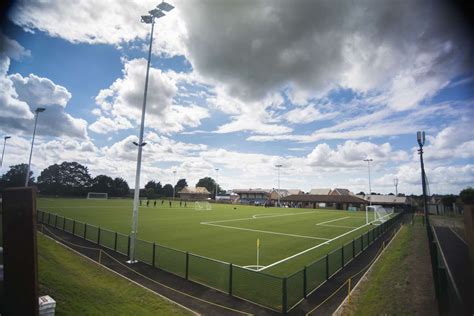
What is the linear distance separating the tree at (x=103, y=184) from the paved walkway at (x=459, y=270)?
A: 123310 mm

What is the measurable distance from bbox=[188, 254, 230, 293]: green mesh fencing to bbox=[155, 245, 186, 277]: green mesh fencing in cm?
50

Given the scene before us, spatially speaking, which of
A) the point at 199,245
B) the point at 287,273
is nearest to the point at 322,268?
the point at 287,273

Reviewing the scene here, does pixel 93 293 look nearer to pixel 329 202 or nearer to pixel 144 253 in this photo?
pixel 144 253

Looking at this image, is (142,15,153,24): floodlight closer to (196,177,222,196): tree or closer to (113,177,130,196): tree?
(113,177,130,196): tree

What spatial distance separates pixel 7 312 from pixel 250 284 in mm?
8635

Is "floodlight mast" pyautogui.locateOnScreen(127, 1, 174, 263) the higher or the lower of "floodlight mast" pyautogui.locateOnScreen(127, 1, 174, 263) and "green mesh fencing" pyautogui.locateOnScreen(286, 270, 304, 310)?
the higher

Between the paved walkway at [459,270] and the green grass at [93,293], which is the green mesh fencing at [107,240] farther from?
the paved walkway at [459,270]

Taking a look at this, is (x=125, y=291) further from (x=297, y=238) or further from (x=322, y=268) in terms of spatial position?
(x=297, y=238)

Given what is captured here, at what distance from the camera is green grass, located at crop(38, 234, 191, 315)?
8945mm

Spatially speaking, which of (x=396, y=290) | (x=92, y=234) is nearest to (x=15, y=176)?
(x=92, y=234)

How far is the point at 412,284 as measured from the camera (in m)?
11.8

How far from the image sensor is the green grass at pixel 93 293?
895 centimetres

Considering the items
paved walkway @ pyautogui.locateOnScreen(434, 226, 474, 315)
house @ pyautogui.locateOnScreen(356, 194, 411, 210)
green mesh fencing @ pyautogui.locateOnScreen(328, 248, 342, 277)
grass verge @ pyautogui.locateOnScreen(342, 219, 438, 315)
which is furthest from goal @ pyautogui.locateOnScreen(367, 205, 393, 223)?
house @ pyautogui.locateOnScreen(356, 194, 411, 210)

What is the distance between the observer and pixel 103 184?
12231 cm
